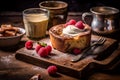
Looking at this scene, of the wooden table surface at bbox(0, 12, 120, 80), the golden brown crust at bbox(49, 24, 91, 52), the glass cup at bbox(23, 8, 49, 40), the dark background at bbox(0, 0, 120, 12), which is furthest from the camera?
the dark background at bbox(0, 0, 120, 12)

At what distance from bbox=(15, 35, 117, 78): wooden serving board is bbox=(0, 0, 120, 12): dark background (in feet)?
2.60

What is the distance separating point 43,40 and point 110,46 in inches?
14.3

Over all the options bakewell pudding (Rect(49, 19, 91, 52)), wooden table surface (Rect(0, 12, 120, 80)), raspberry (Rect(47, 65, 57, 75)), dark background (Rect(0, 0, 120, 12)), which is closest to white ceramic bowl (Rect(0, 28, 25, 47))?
wooden table surface (Rect(0, 12, 120, 80))

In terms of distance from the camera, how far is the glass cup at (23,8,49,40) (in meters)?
1.71

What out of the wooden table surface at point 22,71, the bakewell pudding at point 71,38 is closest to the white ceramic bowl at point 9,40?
the wooden table surface at point 22,71

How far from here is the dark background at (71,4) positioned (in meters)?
2.33

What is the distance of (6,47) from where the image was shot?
5.34 feet

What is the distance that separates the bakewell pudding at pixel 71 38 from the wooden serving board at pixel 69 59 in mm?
35

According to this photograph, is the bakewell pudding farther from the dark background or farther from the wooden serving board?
the dark background

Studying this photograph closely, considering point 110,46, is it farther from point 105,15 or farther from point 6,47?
point 6,47

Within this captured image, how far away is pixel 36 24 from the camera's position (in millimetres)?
1702

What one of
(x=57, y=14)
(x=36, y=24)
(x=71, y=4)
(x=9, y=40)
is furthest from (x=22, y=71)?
(x=71, y=4)

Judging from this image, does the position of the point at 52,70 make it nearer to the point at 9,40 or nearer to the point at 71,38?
the point at 71,38

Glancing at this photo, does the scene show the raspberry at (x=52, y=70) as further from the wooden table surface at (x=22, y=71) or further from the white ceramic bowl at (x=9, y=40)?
the white ceramic bowl at (x=9, y=40)
